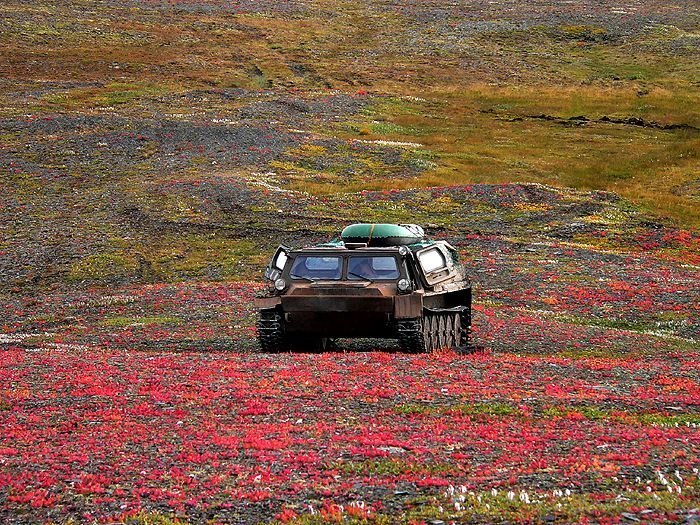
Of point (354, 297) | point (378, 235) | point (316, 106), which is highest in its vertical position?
point (316, 106)

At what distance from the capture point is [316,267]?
24.2 m

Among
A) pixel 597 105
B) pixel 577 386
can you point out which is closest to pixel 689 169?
pixel 597 105

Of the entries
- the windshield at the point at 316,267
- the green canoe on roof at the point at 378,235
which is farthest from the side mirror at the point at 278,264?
the green canoe on roof at the point at 378,235

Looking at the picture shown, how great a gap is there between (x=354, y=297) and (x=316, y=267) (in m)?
1.64

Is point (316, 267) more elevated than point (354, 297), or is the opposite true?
point (316, 267)

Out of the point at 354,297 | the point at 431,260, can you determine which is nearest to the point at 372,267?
the point at 354,297

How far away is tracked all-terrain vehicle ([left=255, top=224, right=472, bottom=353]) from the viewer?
910 inches

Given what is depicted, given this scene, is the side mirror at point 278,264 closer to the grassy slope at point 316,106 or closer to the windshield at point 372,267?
the windshield at point 372,267

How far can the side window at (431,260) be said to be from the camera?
25.0m

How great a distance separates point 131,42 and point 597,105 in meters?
54.1

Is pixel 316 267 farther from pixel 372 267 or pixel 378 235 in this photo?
pixel 378 235

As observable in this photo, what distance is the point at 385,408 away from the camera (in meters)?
17.1

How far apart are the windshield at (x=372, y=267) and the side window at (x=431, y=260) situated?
1089mm

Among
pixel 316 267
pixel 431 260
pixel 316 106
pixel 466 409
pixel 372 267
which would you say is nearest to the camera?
pixel 466 409
